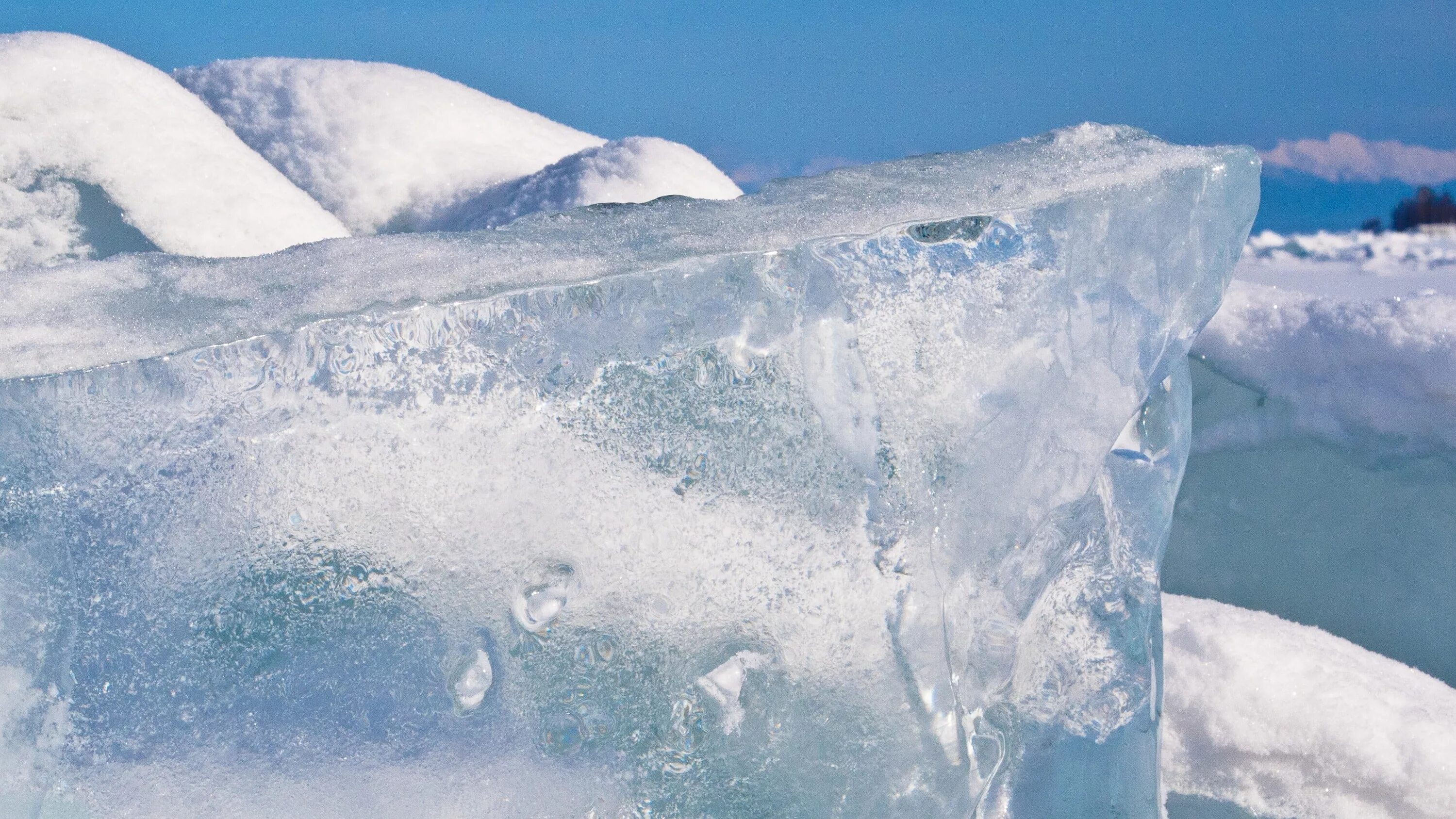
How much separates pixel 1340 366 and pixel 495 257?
1151 mm

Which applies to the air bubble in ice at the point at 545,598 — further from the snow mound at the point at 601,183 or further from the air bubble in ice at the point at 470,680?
the snow mound at the point at 601,183

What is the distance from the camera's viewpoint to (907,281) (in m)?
0.85

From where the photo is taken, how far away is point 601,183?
1.99m

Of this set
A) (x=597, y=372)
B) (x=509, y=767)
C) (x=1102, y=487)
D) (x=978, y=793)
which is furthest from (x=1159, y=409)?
(x=509, y=767)

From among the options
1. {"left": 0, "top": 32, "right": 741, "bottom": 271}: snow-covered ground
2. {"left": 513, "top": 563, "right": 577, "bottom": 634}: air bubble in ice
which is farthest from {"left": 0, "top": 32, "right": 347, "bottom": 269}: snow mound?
{"left": 513, "top": 563, "right": 577, "bottom": 634}: air bubble in ice

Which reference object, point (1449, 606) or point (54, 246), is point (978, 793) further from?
point (54, 246)

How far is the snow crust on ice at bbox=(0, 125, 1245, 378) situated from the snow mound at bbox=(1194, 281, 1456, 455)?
56 cm

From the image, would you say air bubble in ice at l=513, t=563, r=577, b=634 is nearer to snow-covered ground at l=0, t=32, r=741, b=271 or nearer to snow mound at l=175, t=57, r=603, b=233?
snow-covered ground at l=0, t=32, r=741, b=271

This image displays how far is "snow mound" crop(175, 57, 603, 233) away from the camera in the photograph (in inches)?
87.8

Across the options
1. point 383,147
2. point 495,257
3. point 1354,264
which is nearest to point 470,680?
point 495,257

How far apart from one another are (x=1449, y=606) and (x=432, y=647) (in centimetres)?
136

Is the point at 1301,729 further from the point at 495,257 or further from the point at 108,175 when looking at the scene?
the point at 108,175

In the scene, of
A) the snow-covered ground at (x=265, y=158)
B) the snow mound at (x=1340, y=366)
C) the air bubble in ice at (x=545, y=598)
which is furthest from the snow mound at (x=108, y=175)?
the snow mound at (x=1340, y=366)

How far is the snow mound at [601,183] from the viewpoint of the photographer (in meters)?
1.99
